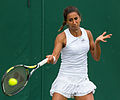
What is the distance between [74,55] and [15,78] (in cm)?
81

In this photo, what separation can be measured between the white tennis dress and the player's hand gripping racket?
0.51 meters

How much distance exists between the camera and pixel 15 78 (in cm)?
323

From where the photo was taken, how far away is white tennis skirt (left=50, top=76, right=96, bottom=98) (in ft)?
12.2

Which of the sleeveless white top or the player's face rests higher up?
the player's face

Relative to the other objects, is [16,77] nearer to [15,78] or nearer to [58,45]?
[15,78]

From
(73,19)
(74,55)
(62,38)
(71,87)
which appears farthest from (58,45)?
(71,87)

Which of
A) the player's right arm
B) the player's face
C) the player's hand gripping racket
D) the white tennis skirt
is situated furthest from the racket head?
the player's face

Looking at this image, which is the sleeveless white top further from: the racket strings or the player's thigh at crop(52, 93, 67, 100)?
the racket strings

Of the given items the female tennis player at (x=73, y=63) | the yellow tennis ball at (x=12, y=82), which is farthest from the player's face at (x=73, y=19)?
the yellow tennis ball at (x=12, y=82)

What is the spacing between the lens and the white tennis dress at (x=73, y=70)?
371 cm

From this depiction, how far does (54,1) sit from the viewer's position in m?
4.89

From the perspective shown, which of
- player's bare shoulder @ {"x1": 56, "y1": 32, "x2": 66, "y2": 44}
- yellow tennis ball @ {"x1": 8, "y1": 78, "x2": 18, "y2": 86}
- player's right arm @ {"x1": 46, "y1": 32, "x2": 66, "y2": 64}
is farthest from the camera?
player's bare shoulder @ {"x1": 56, "y1": 32, "x2": 66, "y2": 44}

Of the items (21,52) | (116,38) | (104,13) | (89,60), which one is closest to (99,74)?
(89,60)

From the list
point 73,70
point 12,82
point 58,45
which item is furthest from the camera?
point 73,70
